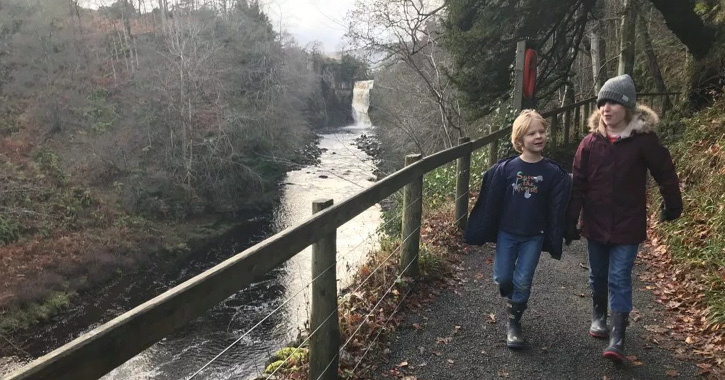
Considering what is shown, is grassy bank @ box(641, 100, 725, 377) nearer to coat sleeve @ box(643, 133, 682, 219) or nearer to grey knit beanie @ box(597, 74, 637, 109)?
coat sleeve @ box(643, 133, 682, 219)

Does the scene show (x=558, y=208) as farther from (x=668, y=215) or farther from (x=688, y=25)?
(x=688, y=25)

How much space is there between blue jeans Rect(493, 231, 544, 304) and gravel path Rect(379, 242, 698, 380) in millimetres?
481

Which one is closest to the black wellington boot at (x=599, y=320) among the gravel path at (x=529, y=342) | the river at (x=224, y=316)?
the gravel path at (x=529, y=342)

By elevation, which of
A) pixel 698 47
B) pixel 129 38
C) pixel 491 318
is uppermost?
pixel 129 38

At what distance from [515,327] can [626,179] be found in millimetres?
1441

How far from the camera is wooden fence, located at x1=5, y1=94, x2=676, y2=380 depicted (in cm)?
145

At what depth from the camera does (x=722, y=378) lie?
11.3 feet

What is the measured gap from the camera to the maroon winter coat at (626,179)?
11.1 ft

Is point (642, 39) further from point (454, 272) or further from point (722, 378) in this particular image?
point (722, 378)

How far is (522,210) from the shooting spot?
3664mm

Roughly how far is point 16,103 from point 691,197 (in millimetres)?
40927

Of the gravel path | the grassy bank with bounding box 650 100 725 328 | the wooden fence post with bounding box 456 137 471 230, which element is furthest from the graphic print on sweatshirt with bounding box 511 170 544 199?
the wooden fence post with bounding box 456 137 471 230

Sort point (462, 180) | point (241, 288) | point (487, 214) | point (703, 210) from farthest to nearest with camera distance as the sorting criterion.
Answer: point (462, 180)
point (703, 210)
point (487, 214)
point (241, 288)

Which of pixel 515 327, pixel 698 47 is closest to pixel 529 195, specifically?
pixel 515 327
